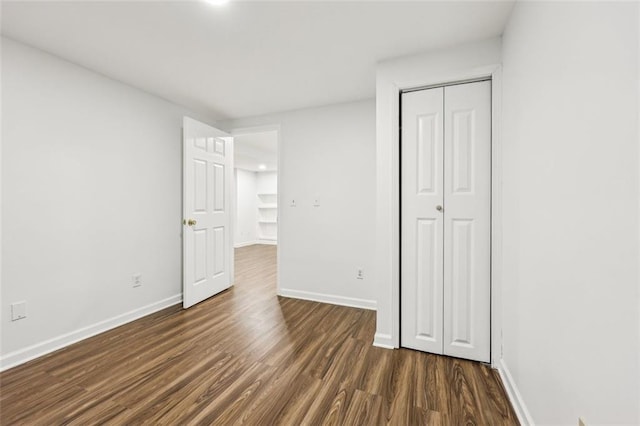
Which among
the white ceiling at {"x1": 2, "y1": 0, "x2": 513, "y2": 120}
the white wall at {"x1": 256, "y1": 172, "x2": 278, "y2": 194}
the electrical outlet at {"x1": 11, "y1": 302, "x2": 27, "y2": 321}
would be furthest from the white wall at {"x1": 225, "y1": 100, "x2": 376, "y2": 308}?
the white wall at {"x1": 256, "y1": 172, "x2": 278, "y2": 194}

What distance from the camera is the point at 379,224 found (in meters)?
2.26

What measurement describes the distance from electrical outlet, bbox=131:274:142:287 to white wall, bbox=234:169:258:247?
5.07 meters

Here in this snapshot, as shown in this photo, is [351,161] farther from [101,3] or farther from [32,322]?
[32,322]

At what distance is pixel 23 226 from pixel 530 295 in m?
3.35

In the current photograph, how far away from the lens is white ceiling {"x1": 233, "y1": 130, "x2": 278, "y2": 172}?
5438 mm

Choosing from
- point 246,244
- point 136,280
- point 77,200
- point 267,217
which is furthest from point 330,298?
point 267,217

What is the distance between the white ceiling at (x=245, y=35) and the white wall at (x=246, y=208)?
5594 millimetres

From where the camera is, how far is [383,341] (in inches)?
89.0

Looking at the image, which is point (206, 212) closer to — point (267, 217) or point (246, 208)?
point (246, 208)

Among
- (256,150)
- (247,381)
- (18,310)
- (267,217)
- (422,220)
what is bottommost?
(247,381)

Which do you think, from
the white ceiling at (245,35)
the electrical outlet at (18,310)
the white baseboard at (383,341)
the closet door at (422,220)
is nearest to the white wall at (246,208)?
the white ceiling at (245,35)

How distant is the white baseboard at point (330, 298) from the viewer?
3146 mm

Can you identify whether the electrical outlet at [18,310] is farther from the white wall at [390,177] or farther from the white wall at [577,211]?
the white wall at [577,211]

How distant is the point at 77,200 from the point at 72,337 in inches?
45.4
